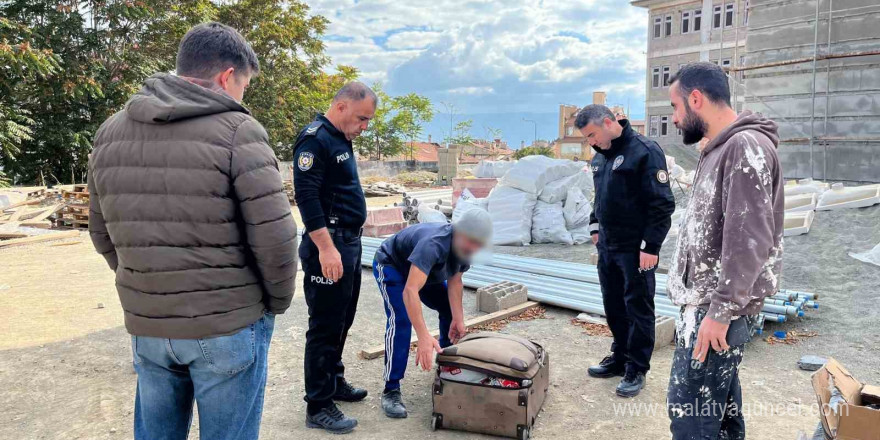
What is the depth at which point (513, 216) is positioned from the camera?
34.3 feet

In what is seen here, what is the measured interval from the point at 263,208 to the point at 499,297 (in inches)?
176

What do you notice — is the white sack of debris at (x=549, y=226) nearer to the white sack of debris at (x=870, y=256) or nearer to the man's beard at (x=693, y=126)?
the white sack of debris at (x=870, y=256)

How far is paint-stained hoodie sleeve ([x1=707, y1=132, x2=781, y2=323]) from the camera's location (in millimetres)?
2146

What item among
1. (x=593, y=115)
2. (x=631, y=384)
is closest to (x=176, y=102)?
(x=593, y=115)

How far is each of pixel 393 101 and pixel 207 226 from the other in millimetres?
41785

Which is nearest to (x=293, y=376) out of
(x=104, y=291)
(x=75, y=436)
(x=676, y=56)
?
(x=75, y=436)

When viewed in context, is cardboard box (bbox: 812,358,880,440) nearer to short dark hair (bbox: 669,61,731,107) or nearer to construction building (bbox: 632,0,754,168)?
short dark hair (bbox: 669,61,731,107)

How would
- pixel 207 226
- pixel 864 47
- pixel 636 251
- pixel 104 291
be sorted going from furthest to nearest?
pixel 864 47, pixel 104 291, pixel 636 251, pixel 207 226

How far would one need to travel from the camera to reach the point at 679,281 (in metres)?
2.45

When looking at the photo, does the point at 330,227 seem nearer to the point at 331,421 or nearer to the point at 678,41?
the point at 331,421

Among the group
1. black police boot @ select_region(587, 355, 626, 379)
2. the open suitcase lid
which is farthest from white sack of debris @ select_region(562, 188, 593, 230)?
the open suitcase lid

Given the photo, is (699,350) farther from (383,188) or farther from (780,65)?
(383,188)

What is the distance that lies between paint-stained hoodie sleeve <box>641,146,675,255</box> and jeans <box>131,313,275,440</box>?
2.72 metres

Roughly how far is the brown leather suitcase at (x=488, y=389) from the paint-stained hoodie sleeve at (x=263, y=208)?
1628 mm
